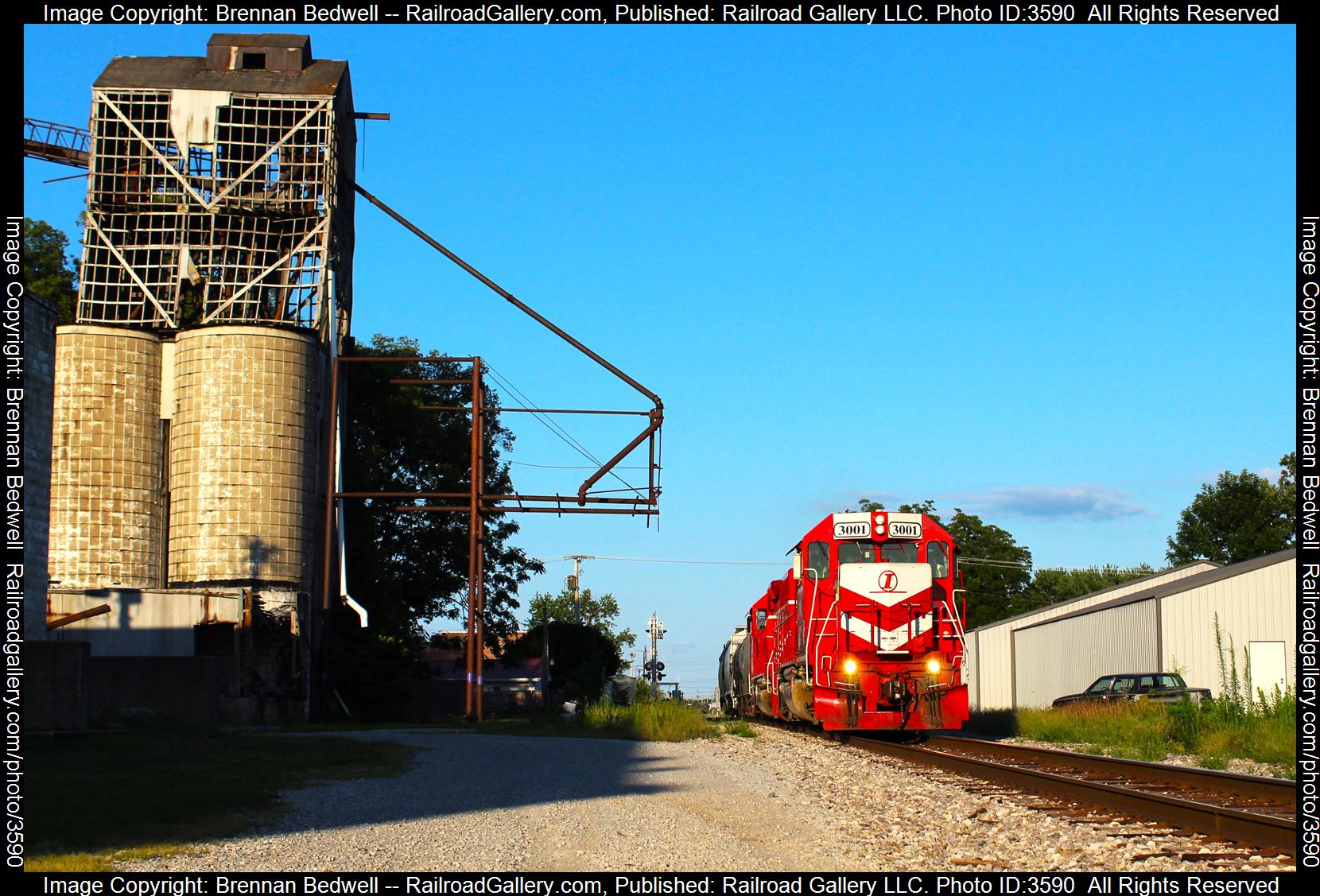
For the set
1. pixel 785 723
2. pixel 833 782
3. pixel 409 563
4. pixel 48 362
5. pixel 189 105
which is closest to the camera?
pixel 833 782

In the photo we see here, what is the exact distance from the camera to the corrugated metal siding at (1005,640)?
4856 cm

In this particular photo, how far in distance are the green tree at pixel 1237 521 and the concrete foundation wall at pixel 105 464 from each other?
247 ft

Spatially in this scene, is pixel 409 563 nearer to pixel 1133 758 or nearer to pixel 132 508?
pixel 132 508

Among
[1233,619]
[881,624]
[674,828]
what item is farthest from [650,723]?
[1233,619]

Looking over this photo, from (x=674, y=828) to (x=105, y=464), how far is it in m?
32.2

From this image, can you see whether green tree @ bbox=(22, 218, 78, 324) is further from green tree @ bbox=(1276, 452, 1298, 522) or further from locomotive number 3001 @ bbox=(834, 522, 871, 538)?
green tree @ bbox=(1276, 452, 1298, 522)

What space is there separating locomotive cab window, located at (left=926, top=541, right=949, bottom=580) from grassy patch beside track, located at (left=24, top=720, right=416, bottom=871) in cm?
952

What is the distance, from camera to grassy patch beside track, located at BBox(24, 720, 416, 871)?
9.41m

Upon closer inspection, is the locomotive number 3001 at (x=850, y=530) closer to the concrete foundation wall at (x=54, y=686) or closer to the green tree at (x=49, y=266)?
the concrete foundation wall at (x=54, y=686)

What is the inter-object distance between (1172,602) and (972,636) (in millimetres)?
23239

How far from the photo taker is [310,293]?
136ft

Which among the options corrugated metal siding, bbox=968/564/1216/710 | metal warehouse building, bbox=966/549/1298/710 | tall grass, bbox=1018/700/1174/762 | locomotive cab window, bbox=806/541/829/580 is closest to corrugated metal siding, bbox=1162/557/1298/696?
metal warehouse building, bbox=966/549/1298/710

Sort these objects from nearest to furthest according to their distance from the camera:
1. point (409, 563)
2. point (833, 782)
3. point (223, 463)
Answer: point (833, 782), point (223, 463), point (409, 563)
